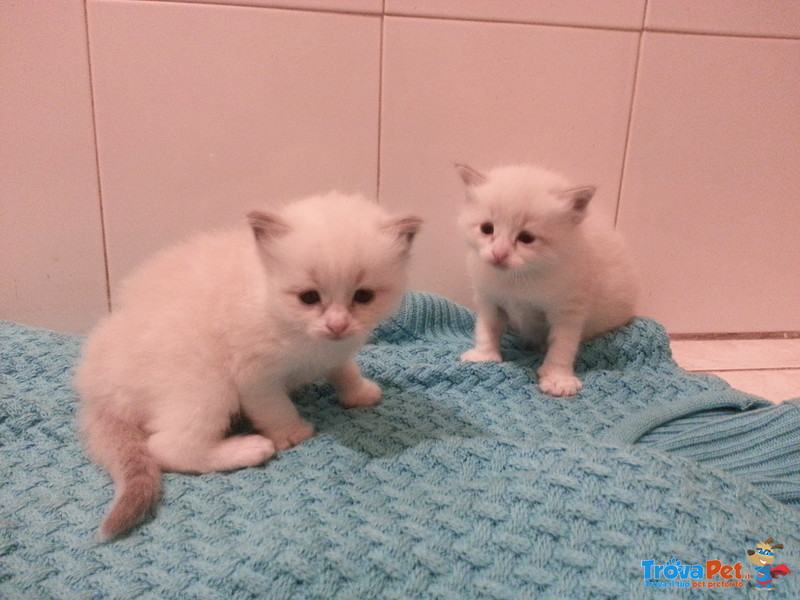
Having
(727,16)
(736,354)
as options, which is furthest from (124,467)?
(727,16)

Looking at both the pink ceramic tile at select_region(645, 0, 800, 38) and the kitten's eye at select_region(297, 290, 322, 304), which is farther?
the pink ceramic tile at select_region(645, 0, 800, 38)

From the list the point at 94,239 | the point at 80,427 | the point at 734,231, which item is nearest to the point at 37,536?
the point at 80,427

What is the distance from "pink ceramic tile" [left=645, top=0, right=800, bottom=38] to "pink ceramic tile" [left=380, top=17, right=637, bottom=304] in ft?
0.34

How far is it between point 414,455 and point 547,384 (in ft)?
1.40

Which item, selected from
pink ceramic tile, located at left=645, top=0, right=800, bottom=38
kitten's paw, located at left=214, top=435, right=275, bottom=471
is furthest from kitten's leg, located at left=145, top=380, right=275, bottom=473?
pink ceramic tile, located at left=645, top=0, right=800, bottom=38

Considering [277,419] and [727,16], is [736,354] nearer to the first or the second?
[727,16]

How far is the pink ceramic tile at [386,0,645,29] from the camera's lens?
56.0 inches

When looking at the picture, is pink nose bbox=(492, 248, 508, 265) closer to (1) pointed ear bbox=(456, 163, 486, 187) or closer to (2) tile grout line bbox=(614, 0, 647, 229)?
(1) pointed ear bbox=(456, 163, 486, 187)

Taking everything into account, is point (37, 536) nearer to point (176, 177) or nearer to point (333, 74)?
point (176, 177)

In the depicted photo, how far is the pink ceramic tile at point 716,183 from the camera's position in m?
1.56

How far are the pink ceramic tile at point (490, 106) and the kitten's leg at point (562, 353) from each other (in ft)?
1.47

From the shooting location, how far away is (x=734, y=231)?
171 centimetres

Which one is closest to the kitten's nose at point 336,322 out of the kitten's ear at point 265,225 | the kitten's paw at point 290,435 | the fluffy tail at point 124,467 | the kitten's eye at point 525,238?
the kitten's ear at point 265,225

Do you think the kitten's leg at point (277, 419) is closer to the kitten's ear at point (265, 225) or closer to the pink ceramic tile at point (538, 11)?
the kitten's ear at point (265, 225)
